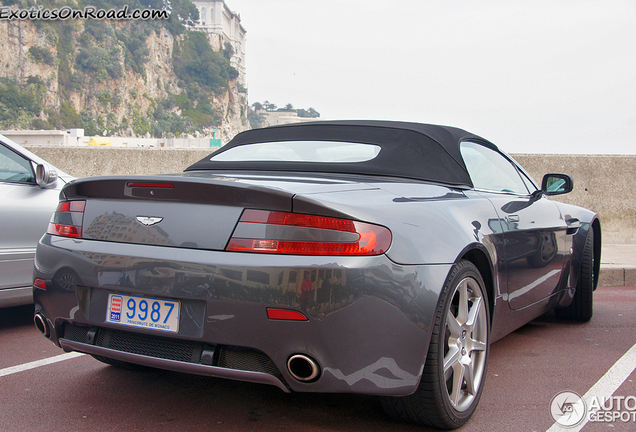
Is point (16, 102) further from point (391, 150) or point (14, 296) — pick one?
point (391, 150)

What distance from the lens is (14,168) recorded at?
14.7 feet

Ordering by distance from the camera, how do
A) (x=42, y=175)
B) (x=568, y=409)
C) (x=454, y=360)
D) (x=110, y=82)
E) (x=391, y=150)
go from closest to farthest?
(x=454, y=360), (x=568, y=409), (x=391, y=150), (x=42, y=175), (x=110, y=82)

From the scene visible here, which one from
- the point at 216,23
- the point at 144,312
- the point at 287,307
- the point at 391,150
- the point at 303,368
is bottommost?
the point at 303,368

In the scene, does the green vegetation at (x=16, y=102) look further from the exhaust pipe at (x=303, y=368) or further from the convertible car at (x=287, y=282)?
the exhaust pipe at (x=303, y=368)

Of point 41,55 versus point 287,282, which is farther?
point 41,55

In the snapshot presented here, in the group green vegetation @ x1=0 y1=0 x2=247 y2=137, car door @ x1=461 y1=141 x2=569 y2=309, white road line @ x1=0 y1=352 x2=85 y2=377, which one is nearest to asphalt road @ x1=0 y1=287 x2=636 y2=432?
white road line @ x1=0 y1=352 x2=85 y2=377

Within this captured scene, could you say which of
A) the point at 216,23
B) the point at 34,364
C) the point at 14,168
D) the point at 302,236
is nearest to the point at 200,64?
the point at 216,23

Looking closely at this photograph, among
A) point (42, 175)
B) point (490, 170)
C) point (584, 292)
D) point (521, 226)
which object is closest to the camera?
point (521, 226)

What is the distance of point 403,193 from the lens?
8.63ft

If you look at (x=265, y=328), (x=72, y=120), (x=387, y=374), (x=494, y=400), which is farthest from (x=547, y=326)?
(x=72, y=120)

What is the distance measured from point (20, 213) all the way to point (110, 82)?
119 metres

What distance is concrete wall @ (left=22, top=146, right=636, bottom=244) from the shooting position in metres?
9.08

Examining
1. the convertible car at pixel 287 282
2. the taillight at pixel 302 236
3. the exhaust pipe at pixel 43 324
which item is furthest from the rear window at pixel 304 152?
the exhaust pipe at pixel 43 324

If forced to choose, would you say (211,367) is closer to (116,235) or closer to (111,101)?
(116,235)
